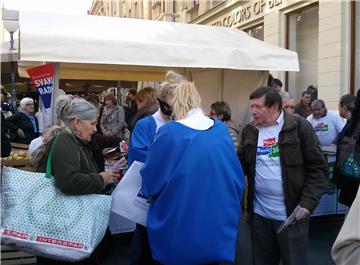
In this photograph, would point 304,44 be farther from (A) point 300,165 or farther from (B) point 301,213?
(B) point 301,213

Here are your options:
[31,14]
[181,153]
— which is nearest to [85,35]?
[31,14]

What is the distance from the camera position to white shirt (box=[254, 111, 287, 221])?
3020 millimetres

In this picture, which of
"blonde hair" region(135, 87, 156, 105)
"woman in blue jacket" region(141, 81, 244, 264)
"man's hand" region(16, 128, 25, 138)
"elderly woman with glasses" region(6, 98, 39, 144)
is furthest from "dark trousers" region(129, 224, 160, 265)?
"man's hand" region(16, 128, 25, 138)

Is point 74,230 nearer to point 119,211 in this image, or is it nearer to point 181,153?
point 119,211

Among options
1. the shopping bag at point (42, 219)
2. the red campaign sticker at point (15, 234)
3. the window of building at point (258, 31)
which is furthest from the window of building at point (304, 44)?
the red campaign sticker at point (15, 234)

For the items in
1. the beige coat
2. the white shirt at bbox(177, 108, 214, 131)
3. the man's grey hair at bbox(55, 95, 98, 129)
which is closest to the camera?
the beige coat

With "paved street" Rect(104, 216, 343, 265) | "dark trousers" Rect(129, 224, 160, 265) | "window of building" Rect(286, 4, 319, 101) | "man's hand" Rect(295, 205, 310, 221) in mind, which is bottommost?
"paved street" Rect(104, 216, 343, 265)

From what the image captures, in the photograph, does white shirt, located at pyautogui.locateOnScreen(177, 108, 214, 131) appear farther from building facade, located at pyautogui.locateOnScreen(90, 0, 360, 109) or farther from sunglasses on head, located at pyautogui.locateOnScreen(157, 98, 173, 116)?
building facade, located at pyautogui.locateOnScreen(90, 0, 360, 109)

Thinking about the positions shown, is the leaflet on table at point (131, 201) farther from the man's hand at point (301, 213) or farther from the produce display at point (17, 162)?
the produce display at point (17, 162)

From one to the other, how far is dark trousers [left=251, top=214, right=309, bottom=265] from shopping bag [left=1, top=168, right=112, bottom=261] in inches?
49.4

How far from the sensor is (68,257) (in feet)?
8.23

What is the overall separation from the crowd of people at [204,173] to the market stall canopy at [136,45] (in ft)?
4.79

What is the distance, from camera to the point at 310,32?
11.2 meters

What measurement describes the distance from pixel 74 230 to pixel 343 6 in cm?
875
